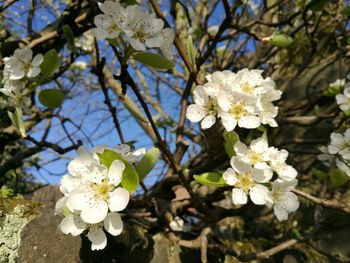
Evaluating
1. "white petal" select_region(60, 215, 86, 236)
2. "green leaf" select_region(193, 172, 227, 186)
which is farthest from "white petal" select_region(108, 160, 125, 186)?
"green leaf" select_region(193, 172, 227, 186)

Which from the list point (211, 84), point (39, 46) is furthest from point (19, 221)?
point (39, 46)

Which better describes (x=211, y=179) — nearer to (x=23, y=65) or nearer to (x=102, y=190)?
(x=102, y=190)

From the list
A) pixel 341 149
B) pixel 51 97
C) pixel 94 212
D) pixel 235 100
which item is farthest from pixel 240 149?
pixel 51 97

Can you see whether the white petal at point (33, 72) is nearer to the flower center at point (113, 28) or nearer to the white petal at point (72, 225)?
the flower center at point (113, 28)

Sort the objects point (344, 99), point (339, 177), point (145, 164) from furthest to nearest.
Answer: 1. point (344, 99)
2. point (339, 177)
3. point (145, 164)

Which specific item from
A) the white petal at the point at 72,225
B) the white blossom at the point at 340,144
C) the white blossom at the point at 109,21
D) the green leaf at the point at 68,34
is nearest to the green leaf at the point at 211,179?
the white petal at the point at 72,225

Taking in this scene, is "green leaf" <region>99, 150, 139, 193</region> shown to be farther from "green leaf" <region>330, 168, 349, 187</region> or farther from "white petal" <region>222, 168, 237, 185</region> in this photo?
"green leaf" <region>330, 168, 349, 187</region>
